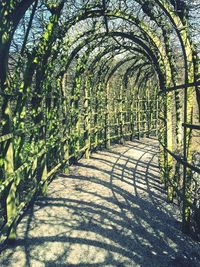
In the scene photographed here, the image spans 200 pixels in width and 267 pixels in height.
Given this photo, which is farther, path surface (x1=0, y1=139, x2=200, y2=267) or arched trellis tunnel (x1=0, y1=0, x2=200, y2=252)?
arched trellis tunnel (x1=0, y1=0, x2=200, y2=252)

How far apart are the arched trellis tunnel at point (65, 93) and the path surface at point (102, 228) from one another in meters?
0.30

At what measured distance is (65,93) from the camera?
27.5ft

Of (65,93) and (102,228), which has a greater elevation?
(65,93)

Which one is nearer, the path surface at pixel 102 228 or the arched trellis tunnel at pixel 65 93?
the path surface at pixel 102 228

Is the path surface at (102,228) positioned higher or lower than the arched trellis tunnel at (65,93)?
lower

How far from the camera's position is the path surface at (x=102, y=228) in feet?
13.0

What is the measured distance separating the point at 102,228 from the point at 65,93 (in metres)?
4.38

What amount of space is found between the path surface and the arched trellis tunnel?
11.8 inches

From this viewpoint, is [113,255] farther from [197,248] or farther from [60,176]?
[60,176]

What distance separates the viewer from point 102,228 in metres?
4.85

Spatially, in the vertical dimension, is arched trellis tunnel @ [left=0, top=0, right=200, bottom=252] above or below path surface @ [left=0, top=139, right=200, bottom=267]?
above

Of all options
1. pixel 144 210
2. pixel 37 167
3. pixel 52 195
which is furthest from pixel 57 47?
pixel 144 210

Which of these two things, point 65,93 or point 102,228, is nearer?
point 102,228

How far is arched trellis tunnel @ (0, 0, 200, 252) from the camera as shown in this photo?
4.31m
